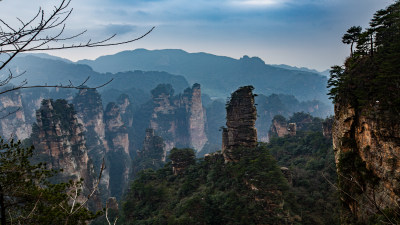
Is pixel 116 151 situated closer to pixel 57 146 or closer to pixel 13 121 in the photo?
pixel 13 121

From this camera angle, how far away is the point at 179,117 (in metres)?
82.6

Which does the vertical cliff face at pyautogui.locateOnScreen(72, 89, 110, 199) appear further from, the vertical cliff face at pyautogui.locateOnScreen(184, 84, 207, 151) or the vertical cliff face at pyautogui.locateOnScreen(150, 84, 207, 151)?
the vertical cliff face at pyautogui.locateOnScreen(184, 84, 207, 151)

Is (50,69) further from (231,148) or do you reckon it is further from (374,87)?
(374,87)

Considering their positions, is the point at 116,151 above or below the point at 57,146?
below

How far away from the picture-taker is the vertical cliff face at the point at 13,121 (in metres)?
57.5

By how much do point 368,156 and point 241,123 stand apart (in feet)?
44.4

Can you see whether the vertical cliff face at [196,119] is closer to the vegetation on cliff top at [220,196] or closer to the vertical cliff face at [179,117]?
the vertical cliff face at [179,117]

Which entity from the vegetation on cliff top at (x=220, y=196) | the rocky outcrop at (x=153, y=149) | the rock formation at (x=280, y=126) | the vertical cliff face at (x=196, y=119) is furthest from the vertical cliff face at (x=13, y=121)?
the rock formation at (x=280, y=126)

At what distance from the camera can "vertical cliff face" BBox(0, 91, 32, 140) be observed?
189 feet

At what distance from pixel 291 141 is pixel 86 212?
32267 mm

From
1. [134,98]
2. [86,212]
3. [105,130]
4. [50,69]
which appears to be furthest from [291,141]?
[50,69]

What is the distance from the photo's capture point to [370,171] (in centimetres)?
938

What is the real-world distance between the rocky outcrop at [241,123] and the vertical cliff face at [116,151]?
3450 cm

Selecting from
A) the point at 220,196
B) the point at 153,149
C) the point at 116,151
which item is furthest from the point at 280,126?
the point at 116,151
